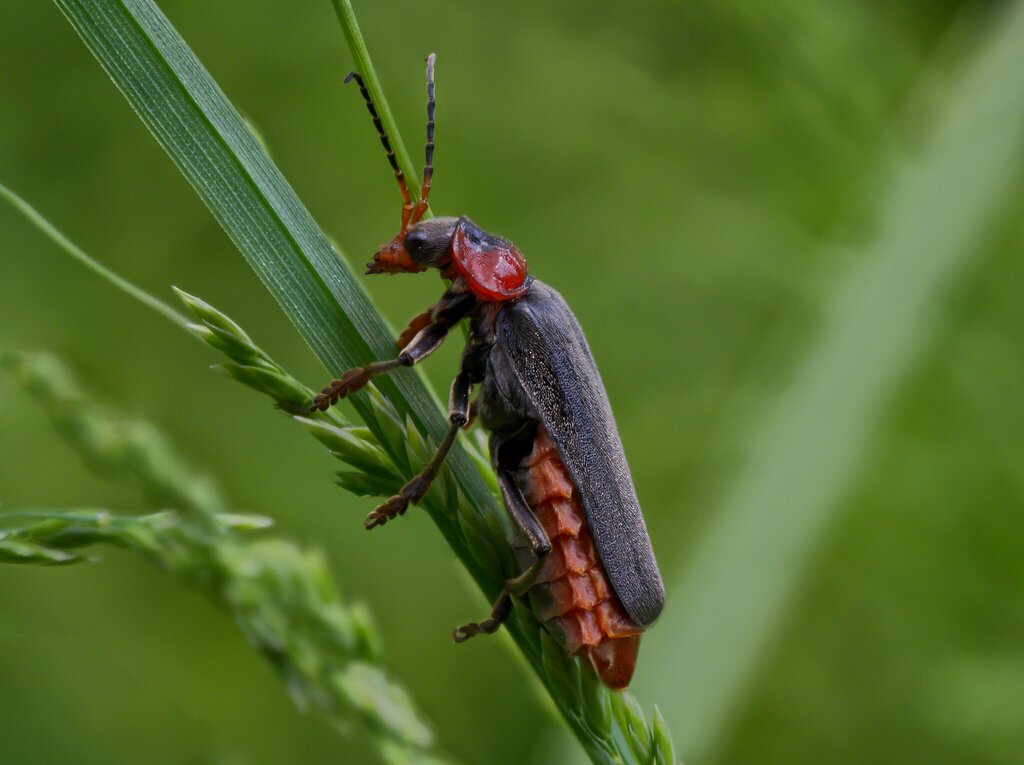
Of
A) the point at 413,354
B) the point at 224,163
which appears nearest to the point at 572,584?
the point at 413,354

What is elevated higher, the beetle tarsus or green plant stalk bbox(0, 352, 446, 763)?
the beetle tarsus

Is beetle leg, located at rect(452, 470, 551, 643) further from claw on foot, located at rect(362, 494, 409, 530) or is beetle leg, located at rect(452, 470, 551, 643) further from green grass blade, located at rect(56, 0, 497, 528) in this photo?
green grass blade, located at rect(56, 0, 497, 528)

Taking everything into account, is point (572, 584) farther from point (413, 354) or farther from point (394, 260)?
point (394, 260)

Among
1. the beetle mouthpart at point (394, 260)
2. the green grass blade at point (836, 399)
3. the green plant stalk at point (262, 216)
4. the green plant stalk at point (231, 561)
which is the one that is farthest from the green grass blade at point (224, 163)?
the green grass blade at point (836, 399)

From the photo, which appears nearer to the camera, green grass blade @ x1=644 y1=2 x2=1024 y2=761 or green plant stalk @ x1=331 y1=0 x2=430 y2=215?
green plant stalk @ x1=331 y1=0 x2=430 y2=215

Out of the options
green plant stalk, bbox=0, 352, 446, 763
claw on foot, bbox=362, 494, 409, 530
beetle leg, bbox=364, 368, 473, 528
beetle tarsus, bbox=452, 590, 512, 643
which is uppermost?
beetle leg, bbox=364, 368, 473, 528

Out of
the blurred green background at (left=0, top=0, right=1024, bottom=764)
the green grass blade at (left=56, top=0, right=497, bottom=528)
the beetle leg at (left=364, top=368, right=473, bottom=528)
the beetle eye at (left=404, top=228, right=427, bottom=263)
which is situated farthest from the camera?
the blurred green background at (left=0, top=0, right=1024, bottom=764)

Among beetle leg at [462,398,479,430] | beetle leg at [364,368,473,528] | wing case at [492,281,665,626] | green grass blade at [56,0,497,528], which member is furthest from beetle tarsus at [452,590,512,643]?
beetle leg at [462,398,479,430]

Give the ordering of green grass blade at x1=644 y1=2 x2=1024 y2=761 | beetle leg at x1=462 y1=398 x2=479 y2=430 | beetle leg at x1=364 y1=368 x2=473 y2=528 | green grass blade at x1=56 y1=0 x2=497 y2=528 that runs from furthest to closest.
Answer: green grass blade at x1=644 y1=2 x2=1024 y2=761
beetle leg at x1=462 y1=398 x2=479 y2=430
beetle leg at x1=364 y1=368 x2=473 y2=528
green grass blade at x1=56 y1=0 x2=497 y2=528
